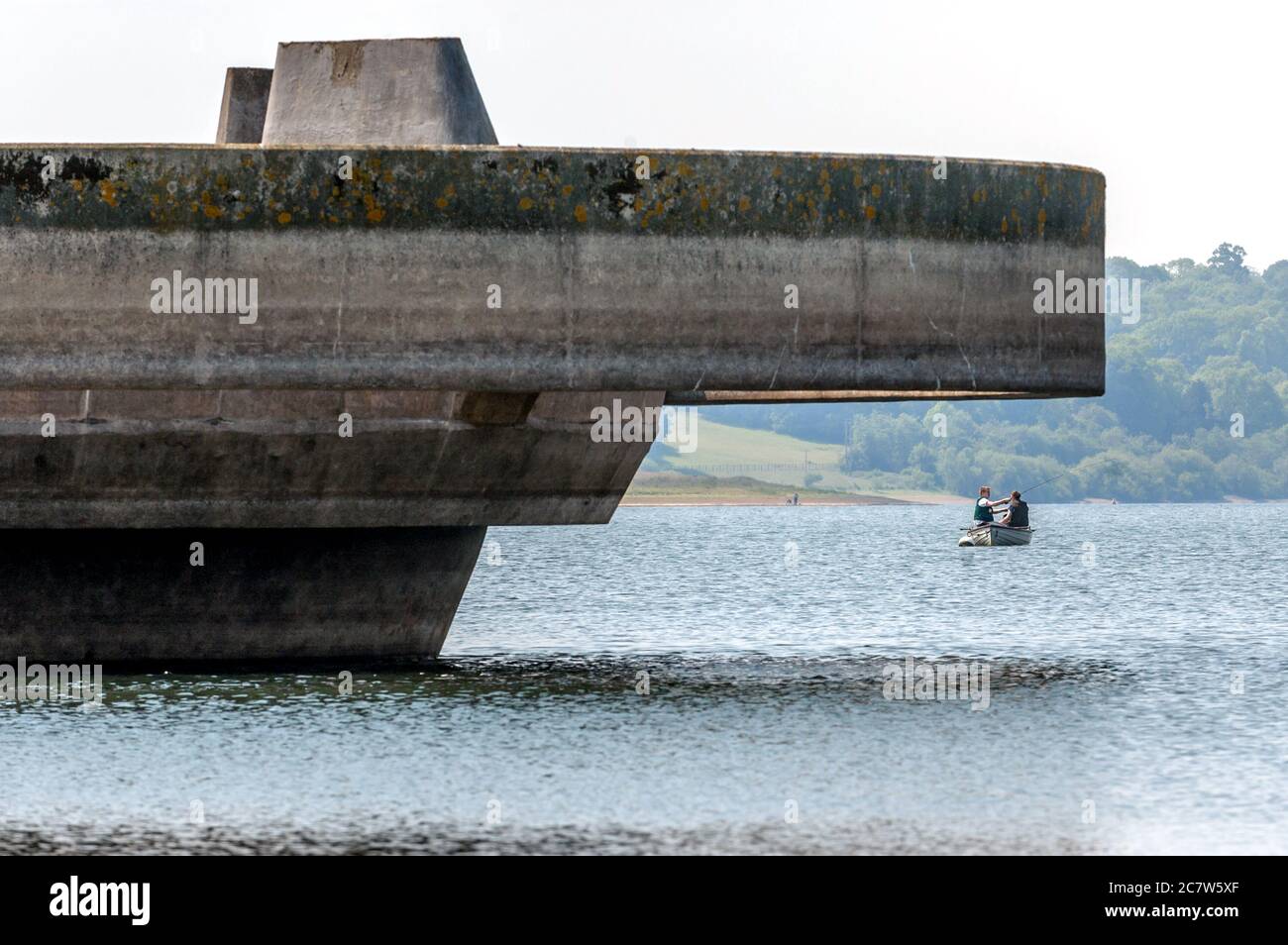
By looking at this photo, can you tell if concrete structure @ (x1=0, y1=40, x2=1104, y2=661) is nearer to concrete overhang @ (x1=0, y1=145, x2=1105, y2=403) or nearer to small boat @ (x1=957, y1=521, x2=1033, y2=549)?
concrete overhang @ (x1=0, y1=145, x2=1105, y2=403)

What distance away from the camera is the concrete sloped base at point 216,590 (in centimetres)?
1909

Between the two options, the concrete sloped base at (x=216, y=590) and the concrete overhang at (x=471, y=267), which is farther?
the concrete sloped base at (x=216, y=590)

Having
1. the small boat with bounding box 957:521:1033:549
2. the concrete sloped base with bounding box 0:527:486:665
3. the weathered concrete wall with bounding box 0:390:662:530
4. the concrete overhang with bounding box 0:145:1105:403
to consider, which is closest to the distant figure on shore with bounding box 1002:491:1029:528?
the small boat with bounding box 957:521:1033:549

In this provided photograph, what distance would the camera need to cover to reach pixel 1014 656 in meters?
26.0

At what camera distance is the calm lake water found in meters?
12.7

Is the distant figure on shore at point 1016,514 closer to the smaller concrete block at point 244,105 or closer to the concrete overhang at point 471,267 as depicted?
the smaller concrete block at point 244,105

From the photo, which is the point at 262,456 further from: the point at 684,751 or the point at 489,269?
the point at 684,751

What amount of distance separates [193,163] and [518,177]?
7.14ft

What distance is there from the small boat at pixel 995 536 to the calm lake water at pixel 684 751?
161ft

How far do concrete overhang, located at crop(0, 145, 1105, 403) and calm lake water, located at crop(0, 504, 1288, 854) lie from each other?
8.87 ft

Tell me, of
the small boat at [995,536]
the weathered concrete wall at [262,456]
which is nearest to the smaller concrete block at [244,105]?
the weathered concrete wall at [262,456]

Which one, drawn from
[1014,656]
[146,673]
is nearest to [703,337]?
[146,673]

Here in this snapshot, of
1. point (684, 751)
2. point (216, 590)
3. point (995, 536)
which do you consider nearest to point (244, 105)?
point (216, 590)
